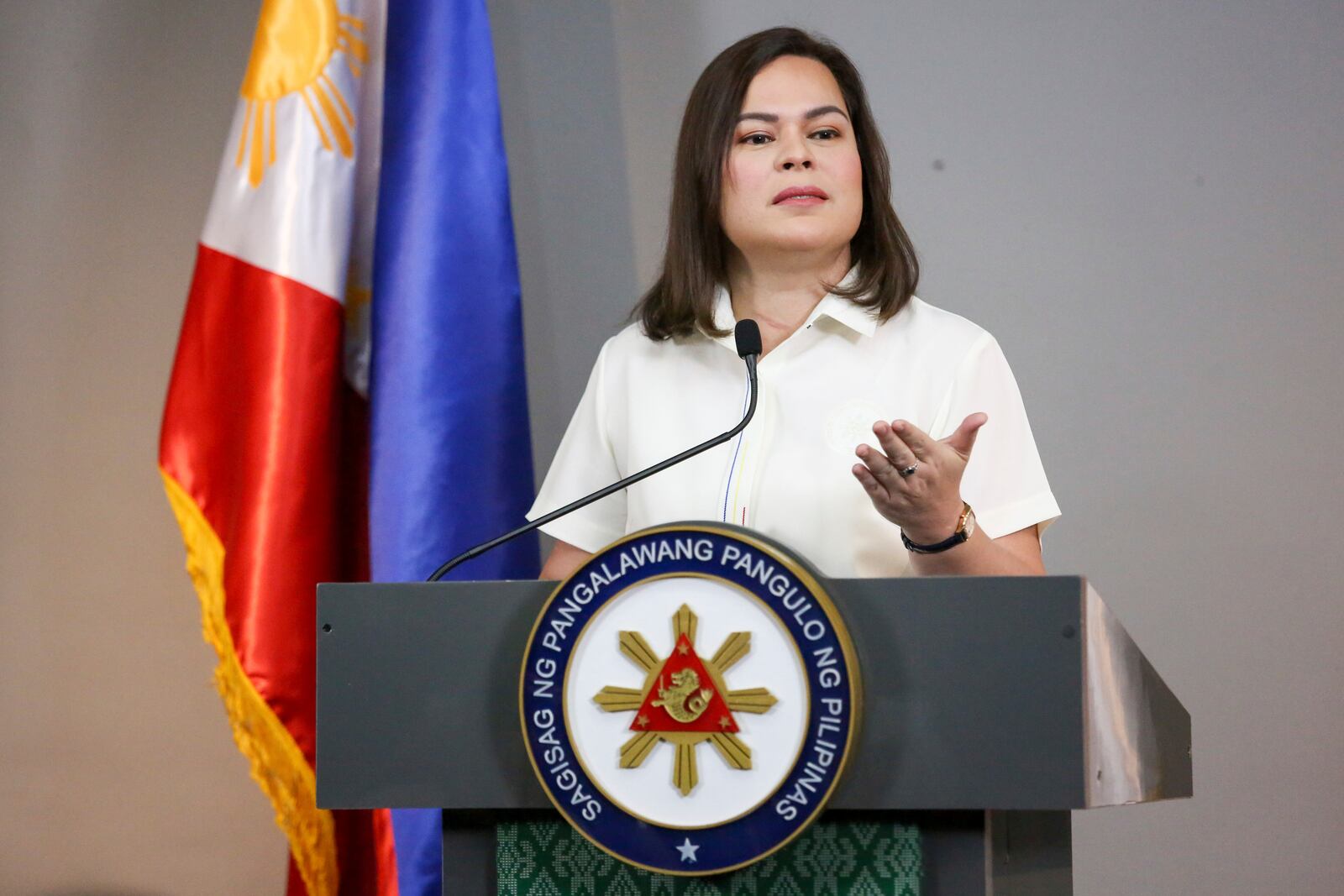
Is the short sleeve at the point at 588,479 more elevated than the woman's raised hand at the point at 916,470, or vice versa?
the short sleeve at the point at 588,479

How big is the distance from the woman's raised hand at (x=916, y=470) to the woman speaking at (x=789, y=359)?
0.84ft

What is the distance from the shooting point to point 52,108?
240 cm

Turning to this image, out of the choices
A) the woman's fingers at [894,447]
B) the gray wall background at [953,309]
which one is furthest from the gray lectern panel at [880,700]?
the gray wall background at [953,309]

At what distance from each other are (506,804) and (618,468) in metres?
0.67

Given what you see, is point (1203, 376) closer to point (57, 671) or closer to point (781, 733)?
point (781, 733)

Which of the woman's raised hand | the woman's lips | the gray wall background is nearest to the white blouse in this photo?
the woman's lips

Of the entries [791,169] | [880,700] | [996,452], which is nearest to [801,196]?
[791,169]

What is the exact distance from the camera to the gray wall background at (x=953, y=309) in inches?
85.0

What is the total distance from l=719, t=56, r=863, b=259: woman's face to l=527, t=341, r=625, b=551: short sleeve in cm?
25

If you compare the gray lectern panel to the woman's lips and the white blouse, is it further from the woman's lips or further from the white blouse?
the woman's lips

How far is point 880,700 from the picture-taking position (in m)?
0.86

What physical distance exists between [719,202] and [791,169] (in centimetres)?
9

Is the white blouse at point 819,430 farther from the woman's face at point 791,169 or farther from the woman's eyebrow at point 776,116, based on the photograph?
the woman's eyebrow at point 776,116

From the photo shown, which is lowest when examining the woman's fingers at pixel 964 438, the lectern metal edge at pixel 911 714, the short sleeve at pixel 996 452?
the lectern metal edge at pixel 911 714
